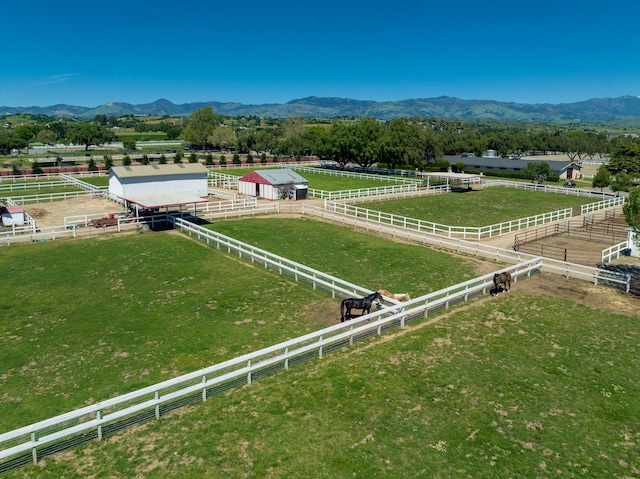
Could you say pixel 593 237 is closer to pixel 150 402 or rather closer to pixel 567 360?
pixel 567 360

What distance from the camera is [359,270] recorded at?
23609mm

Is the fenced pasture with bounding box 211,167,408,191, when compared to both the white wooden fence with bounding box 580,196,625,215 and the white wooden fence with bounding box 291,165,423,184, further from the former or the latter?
the white wooden fence with bounding box 580,196,625,215

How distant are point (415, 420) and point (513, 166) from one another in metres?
75.7

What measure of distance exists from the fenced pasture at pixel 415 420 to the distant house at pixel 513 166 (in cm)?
6754

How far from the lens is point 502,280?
20.2m

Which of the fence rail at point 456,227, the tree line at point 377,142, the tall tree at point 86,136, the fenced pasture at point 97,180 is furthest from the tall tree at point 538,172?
the tall tree at point 86,136

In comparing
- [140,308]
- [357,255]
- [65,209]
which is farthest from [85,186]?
[140,308]

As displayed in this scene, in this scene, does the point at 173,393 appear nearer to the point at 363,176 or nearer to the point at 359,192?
the point at 359,192

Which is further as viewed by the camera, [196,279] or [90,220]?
[90,220]

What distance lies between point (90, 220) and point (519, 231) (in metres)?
31.2

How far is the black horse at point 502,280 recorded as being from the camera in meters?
20.1

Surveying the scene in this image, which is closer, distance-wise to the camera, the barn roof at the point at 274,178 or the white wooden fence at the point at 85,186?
the barn roof at the point at 274,178

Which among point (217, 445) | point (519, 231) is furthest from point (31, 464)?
point (519, 231)

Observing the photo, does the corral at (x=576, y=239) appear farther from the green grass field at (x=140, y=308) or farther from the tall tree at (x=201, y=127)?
the tall tree at (x=201, y=127)
